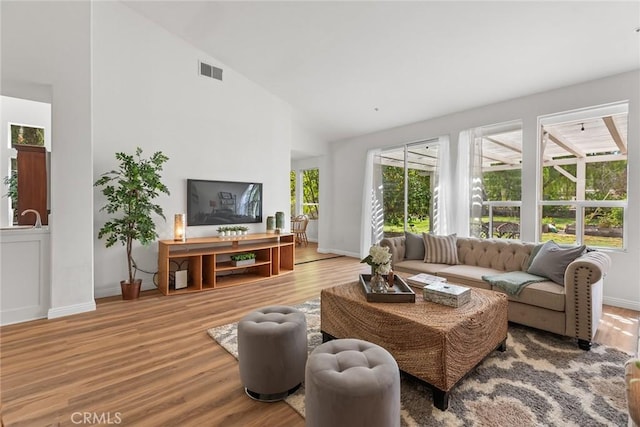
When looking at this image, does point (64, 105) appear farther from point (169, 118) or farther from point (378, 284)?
point (378, 284)

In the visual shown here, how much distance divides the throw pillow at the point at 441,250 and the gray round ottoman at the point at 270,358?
2.50 m

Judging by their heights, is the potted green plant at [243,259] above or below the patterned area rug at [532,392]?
above

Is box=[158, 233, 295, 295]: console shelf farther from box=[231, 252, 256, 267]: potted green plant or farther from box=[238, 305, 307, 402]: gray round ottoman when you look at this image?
box=[238, 305, 307, 402]: gray round ottoman

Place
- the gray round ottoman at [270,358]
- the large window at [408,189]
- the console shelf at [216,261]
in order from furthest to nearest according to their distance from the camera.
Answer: the large window at [408,189]
the console shelf at [216,261]
the gray round ottoman at [270,358]

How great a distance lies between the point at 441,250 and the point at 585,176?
79.4 inches

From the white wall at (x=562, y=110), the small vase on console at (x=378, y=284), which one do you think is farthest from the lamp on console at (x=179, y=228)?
the white wall at (x=562, y=110)

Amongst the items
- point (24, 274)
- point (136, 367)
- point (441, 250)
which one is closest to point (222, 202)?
point (24, 274)

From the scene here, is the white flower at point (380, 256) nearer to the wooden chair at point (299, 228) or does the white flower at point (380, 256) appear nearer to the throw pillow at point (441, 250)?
the throw pillow at point (441, 250)

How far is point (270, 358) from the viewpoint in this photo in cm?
168

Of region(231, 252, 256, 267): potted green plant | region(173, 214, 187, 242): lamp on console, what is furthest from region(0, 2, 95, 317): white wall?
region(231, 252, 256, 267): potted green plant

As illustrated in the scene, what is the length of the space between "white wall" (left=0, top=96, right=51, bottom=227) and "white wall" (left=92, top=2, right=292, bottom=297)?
4.31 ft

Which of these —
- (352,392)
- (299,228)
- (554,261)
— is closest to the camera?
(352,392)

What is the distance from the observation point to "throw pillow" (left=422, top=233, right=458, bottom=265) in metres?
3.66

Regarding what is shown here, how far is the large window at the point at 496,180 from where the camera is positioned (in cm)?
417
